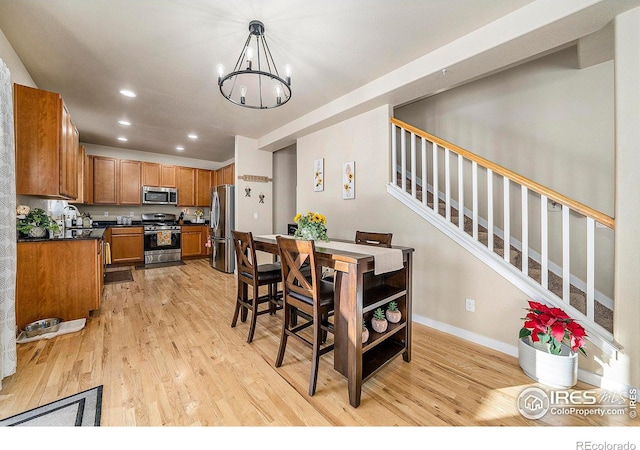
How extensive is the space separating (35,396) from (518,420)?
295cm

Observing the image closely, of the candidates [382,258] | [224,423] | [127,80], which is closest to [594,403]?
[382,258]

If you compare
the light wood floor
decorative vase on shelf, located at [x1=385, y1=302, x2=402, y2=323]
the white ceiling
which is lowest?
the light wood floor

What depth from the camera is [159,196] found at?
6102mm

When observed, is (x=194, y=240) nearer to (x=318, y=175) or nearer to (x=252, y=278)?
(x=318, y=175)

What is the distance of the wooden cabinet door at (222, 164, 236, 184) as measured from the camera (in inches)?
229

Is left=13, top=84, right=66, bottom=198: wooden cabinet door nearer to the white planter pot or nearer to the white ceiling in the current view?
the white ceiling

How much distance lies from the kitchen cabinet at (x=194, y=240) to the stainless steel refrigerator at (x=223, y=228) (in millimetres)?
1264

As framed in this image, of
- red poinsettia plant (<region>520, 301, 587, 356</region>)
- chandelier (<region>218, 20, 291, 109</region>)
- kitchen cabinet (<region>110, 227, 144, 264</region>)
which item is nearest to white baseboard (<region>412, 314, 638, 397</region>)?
red poinsettia plant (<region>520, 301, 587, 356</region>)

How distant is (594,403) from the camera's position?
5.21 feet

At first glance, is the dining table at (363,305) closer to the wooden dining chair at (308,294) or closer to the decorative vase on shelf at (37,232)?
the wooden dining chair at (308,294)

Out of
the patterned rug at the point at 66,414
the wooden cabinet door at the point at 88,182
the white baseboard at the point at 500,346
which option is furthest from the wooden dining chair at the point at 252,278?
the wooden cabinet door at the point at 88,182

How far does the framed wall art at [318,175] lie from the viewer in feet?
13.2

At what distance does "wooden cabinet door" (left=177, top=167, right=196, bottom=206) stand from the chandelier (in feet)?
12.9

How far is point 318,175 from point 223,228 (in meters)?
2.45
